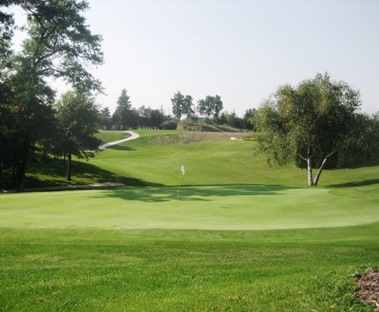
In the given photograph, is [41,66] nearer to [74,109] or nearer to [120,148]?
[74,109]

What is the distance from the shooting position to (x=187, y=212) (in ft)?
54.7

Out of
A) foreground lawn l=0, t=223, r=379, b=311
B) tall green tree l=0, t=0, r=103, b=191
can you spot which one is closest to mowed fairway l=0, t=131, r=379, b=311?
foreground lawn l=0, t=223, r=379, b=311

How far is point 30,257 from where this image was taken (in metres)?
8.02

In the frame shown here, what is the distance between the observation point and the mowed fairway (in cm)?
562

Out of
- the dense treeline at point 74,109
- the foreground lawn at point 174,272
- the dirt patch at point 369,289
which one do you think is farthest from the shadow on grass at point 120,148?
the dirt patch at point 369,289

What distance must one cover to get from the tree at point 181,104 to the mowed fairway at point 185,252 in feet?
506

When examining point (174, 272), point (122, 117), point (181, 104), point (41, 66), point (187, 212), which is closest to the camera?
point (174, 272)

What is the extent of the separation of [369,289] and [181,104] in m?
172

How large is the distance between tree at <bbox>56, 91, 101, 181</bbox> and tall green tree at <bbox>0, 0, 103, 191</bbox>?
135 inches

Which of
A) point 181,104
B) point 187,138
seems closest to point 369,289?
point 187,138

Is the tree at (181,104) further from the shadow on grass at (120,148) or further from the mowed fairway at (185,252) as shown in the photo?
the mowed fairway at (185,252)

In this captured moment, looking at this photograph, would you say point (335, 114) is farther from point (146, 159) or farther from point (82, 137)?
point (146, 159)

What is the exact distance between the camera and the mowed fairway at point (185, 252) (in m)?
5.62

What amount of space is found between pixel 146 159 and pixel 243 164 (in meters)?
17.8
